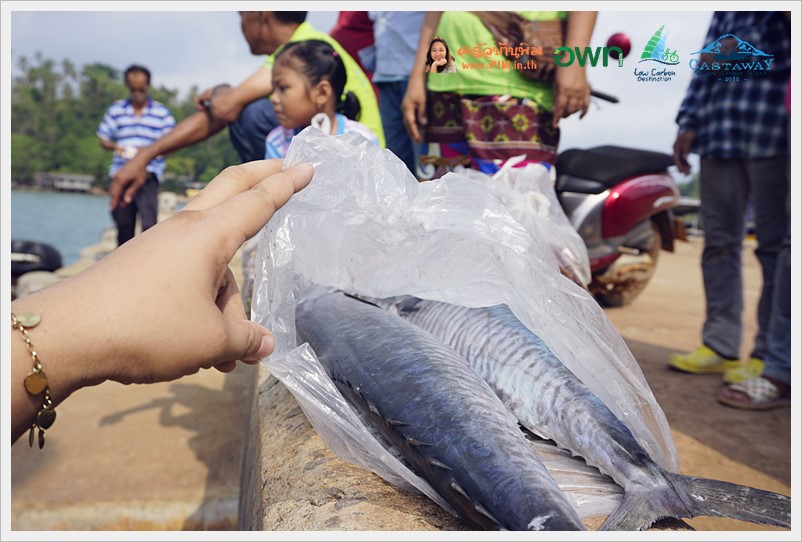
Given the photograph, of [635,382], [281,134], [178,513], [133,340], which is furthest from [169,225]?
[281,134]

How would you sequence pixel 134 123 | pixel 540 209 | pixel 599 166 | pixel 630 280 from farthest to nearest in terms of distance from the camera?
pixel 134 123 → pixel 630 280 → pixel 599 166 → pixel 540 209

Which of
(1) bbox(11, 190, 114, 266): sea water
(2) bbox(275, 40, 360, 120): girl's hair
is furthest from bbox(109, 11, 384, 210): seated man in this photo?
(1) bbox(11, 190, 114, 266): sea water

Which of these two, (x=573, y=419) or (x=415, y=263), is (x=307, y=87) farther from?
(x=573, y=419)

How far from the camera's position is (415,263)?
1546 millimetres

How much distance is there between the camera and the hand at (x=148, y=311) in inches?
33.9

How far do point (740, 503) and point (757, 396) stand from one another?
2.35 meters

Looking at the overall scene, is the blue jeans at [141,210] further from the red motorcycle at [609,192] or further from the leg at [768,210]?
the leg at [768,210]

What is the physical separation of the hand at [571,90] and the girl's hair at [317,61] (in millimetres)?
1107

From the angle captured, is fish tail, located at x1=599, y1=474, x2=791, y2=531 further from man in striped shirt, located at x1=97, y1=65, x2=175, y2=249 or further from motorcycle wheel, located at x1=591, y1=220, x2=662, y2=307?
man in striped shirt, located at x1=97, y1=65, x2=175, y2=249

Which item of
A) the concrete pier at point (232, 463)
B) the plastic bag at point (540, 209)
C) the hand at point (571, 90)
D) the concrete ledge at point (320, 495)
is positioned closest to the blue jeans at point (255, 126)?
the concrete pier at point (232, 463)

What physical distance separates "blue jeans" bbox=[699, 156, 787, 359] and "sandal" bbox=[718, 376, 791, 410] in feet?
1.27

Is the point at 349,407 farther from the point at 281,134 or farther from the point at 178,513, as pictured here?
the point at 281,134

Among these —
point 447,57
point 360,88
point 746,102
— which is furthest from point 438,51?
point 746,102

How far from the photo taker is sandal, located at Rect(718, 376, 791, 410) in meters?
2.95
